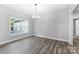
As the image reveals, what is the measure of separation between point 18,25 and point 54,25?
101 inches

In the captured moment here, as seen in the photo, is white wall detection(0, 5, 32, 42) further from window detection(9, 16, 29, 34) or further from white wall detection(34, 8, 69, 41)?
white wall detection(34, 8, 69, 41)

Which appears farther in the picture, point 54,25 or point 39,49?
point 54,25

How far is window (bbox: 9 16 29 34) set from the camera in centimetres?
535

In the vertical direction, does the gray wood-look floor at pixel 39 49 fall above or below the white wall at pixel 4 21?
below

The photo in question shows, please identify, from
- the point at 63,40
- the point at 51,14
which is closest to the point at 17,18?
the point at 51,14

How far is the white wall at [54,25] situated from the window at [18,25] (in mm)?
845

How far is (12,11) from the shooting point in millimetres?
5301

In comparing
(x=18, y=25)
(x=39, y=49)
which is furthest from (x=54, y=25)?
(x=39, y=49)

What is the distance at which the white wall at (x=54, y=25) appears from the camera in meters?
5.42

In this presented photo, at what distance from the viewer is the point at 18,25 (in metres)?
6.11

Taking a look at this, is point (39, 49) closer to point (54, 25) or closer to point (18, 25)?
point (54, 25)

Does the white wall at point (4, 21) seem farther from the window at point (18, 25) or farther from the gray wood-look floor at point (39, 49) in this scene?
the gray wood-look floor at point (39, 49)

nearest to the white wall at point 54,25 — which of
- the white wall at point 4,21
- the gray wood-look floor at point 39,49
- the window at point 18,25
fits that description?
the window at point 18,25
